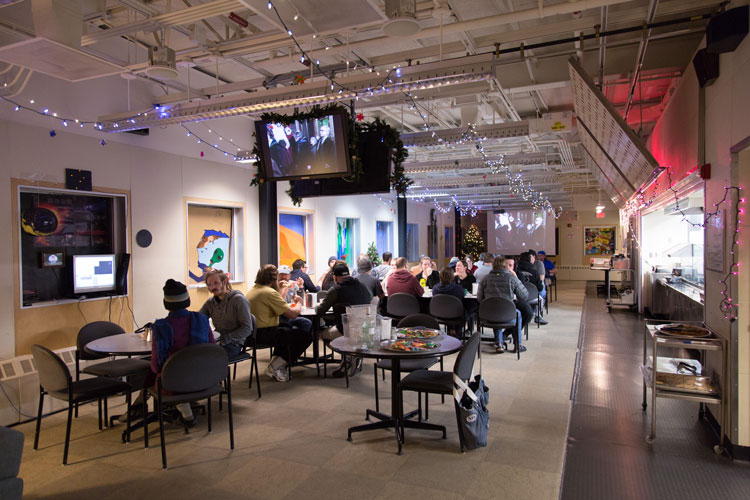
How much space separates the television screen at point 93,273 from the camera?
551cm

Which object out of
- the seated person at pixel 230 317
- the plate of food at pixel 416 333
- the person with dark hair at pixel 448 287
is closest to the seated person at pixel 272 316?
the seated person at pixel 230 317

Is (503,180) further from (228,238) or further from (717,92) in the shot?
(717,92)

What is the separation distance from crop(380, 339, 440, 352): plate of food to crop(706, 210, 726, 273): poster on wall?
2.25 m

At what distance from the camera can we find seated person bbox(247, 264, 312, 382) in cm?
533

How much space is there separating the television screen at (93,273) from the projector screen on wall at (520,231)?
14.4 metres

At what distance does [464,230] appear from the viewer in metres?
25.0

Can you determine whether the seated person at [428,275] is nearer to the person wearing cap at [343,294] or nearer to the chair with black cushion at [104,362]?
the person wearing cap at [343,294]

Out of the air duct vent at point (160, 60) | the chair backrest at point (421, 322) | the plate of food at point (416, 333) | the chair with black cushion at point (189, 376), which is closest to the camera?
the chair with black cushion at point (189, 376)

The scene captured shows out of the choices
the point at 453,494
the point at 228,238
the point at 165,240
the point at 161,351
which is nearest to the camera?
the point at 453,494

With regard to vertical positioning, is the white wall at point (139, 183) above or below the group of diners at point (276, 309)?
above

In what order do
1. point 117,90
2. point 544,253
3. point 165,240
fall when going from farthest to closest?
point 544,253 → point 165,240 → point 117,90

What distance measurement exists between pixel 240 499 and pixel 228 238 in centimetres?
563

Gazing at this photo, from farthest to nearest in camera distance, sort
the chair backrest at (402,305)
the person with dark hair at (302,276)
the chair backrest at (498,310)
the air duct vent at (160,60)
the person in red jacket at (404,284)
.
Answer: the person with dark hair at (302,276)
the person in red jacket at (404,284)
the chair backrest at (402,305)
the chair backrest at (498,310)
the air duct vent at (160,60)

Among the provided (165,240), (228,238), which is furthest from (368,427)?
(228,238)
